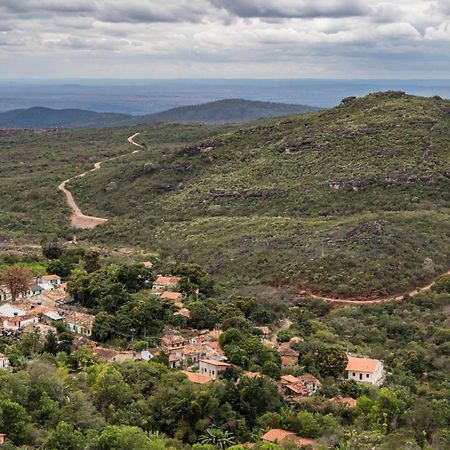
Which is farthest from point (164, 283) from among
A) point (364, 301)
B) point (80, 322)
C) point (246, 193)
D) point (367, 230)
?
point (246, 193)

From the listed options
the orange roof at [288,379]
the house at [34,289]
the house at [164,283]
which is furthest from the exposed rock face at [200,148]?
the orange roof at [288,379]

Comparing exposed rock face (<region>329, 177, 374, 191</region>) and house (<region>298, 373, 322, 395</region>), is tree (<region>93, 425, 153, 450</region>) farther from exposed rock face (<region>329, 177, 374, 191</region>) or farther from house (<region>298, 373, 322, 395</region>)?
exposed rock face (<region>329, 177, 374, 191</region>)

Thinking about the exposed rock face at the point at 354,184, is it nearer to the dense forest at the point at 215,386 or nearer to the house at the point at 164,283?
the dense forest at the point at 215,386

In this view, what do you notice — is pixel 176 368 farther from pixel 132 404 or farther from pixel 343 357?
pixel 343 357

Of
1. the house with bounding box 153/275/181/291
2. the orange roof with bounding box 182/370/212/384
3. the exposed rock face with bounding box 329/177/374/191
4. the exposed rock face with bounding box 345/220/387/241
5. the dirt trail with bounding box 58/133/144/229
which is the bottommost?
the dirt trail with bounding box 58/133/144/229

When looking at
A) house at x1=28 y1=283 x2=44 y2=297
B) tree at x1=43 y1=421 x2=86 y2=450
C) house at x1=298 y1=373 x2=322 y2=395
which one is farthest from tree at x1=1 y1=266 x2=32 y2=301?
tree at x1=43 y1=421 x2=86 y2=450
